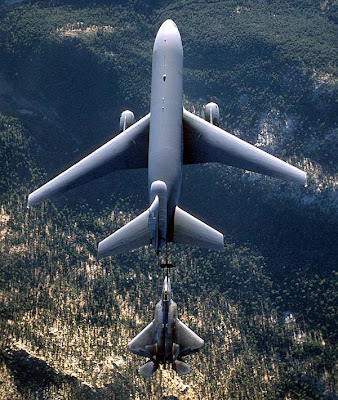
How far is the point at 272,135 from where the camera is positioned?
112 meters

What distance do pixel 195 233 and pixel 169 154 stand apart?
424 inches

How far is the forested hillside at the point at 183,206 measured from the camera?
9431 cm

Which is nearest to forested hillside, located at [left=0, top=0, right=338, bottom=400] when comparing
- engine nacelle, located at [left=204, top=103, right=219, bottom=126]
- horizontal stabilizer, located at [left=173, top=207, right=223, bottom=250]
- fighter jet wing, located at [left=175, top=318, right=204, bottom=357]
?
fighter jet wing, located at [left=175, top=318, right=204, bottom=357]

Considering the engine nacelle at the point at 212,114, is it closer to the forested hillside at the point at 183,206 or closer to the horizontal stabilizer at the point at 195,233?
the horizontal stabilizer at the point at 195,233

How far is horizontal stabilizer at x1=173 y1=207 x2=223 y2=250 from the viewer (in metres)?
67.7

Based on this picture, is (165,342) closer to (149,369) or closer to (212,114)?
(149,369)

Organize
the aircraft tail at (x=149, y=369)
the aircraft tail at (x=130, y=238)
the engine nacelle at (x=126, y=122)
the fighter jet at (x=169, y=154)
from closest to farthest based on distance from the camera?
the aircraft tail at (x=130, y=238)
the fighter jet at (x=169, y=154)
the aircraft tail at (x=149, y=369)
the engine nacelle at (x=126, y=122)

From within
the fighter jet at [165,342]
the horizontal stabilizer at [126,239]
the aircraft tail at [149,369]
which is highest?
the horizontal stabilizer at [126,239]

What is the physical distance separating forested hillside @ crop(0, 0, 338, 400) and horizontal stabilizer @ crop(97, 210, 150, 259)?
32.3 meters

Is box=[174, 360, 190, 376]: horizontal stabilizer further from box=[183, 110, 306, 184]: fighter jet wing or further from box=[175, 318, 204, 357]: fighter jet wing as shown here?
box=[183, 110, 306, 184]: fighter jet wing

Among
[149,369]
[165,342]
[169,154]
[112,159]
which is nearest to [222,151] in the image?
[169,154]

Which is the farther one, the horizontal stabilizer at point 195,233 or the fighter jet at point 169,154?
the fighter jet at point 169,154

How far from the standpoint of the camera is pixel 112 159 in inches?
3108

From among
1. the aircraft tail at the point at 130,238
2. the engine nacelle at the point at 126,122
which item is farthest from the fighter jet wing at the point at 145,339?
the engine nacelle at the point at 126,122
